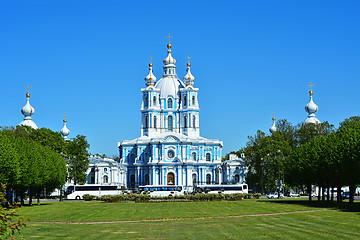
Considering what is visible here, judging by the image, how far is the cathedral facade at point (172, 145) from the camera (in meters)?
128

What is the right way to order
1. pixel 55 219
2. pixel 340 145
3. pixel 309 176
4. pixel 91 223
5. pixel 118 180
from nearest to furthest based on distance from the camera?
1. pixel 91 223
2. pixel 55 219
3. pixel 340 145
4. pixel 309 176
5. pixel 118 180

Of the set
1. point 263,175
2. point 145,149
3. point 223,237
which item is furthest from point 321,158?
point 145,149

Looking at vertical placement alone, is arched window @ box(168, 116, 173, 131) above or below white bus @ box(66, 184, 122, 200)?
above

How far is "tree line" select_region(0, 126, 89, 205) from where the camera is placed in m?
55.8

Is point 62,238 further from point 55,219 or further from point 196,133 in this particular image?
point 196,133

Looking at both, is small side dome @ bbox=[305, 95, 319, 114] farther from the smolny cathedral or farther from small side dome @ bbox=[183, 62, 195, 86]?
small side dome @ bbox=[183, 62, 195, 86]

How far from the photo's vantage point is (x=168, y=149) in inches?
5059

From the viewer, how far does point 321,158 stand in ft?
206

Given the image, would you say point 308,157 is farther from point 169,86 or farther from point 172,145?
point 169,86

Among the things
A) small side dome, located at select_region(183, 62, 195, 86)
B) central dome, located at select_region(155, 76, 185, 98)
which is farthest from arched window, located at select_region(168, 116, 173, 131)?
small side dome, located at select_region(183, 62, 195, 86)

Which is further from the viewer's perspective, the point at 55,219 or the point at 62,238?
the point at 55,219

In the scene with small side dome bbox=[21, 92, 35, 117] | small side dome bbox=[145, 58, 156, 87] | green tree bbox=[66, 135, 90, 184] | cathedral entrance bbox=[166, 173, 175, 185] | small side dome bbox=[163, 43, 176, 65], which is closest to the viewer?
green tree bbox=[66, 135, 90, 184]

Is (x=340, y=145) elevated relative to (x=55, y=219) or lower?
elevated

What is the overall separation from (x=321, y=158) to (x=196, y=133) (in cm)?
7596
